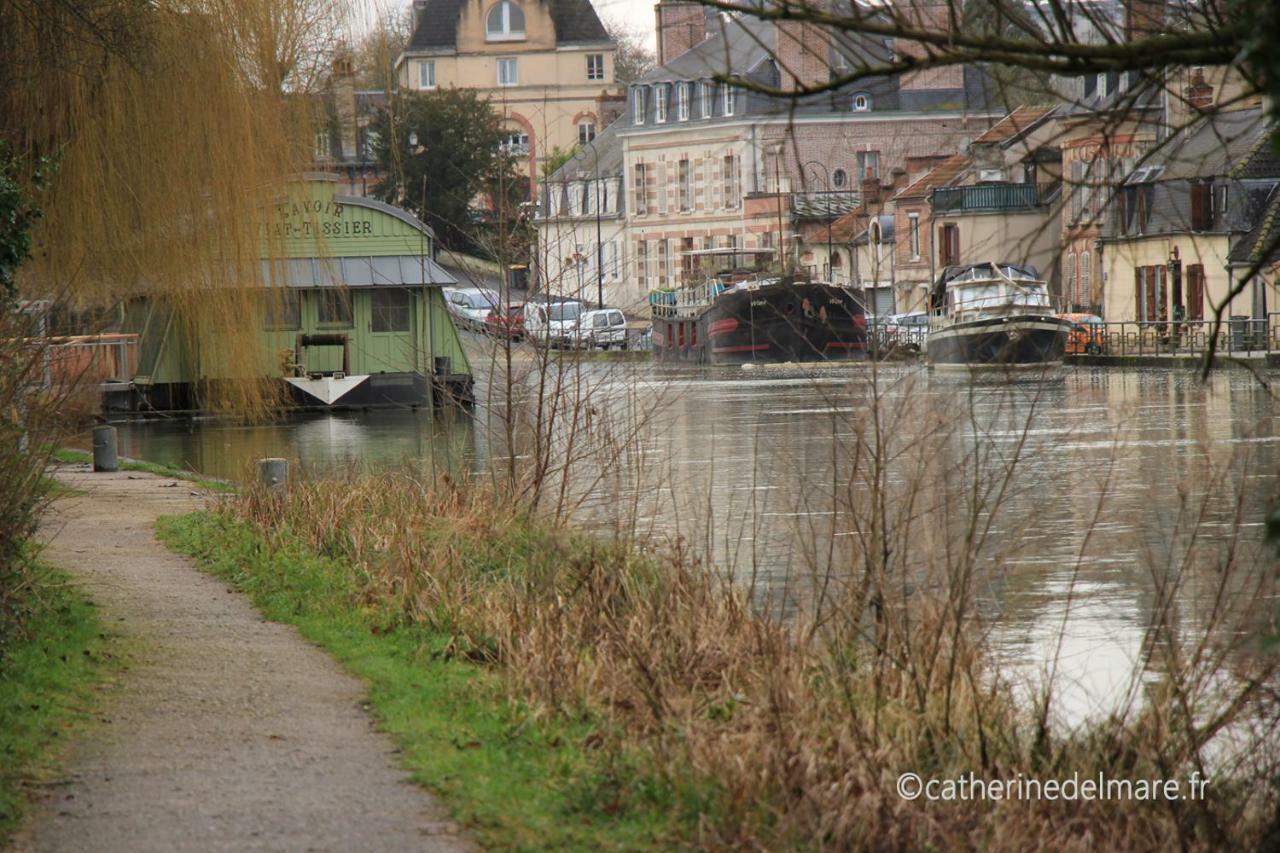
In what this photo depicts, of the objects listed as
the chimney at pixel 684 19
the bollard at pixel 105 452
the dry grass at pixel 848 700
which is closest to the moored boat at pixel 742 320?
the bollard at pixel 105 452

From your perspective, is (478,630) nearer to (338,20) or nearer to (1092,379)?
(338,20)

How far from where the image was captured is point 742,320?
6550 centimetres

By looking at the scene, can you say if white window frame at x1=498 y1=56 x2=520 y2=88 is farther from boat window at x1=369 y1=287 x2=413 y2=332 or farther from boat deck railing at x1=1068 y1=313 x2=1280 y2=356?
boat window at x1=369 y1=287 x2=413 y2=332

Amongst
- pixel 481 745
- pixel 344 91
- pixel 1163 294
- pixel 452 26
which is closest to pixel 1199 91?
pixel 481 745

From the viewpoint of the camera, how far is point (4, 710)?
8.18 metres

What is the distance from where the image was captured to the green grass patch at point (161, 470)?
65.1 ft

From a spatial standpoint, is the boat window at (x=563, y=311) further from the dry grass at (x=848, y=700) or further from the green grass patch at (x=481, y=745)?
the green grass patch at (x=481, y=745)

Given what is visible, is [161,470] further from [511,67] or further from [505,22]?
[511,67]

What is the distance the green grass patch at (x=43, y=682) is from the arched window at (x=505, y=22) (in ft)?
347

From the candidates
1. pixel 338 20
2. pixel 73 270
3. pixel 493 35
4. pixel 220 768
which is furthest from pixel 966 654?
pixel 493 35

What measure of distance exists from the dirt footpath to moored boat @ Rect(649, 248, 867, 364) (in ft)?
158

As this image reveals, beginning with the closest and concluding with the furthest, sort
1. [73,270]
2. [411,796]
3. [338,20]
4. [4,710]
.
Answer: [411,796], [4,710], [73,270], [338,20]

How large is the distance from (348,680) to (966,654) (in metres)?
3.14

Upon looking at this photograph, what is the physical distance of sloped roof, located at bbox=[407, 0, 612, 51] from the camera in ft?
370
